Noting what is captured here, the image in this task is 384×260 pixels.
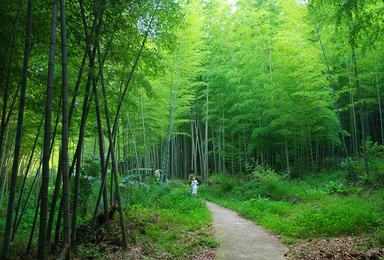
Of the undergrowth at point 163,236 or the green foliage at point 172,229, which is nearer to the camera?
the undergrowth at point 163,236

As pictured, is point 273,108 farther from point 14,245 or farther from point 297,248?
point 14,245

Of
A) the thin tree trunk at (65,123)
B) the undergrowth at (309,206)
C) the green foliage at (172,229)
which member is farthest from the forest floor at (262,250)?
the thin tree trunk at (65,123)

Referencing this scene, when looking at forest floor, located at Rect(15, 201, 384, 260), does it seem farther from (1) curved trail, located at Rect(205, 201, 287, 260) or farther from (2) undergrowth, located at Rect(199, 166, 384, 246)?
(2) undergrowth, located at Rect(199, 166, 384, 246)

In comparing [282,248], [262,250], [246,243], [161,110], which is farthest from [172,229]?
[161,110]

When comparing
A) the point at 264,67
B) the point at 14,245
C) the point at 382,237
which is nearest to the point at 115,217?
the point at 14,245

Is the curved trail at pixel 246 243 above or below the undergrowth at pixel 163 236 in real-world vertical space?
below

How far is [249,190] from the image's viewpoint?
7273 millimetres

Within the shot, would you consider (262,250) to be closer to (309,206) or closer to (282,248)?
(282,248)

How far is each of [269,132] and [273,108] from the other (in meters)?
0.87

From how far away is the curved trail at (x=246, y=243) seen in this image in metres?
2.77

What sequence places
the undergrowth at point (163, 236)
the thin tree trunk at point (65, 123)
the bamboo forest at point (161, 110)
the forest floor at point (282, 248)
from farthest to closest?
1. the undergrowth at point (163, 236)
2. the bamboo forest at point (161, 110)
3. the forest floor at point (282, 248)
4. the thin tree trunk at point (65, 123)

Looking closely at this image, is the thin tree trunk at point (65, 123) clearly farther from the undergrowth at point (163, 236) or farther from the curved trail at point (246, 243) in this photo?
the curved trail at point (246, 243)

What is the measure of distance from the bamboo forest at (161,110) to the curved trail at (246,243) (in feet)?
0.67

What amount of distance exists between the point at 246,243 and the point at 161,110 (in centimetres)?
522
